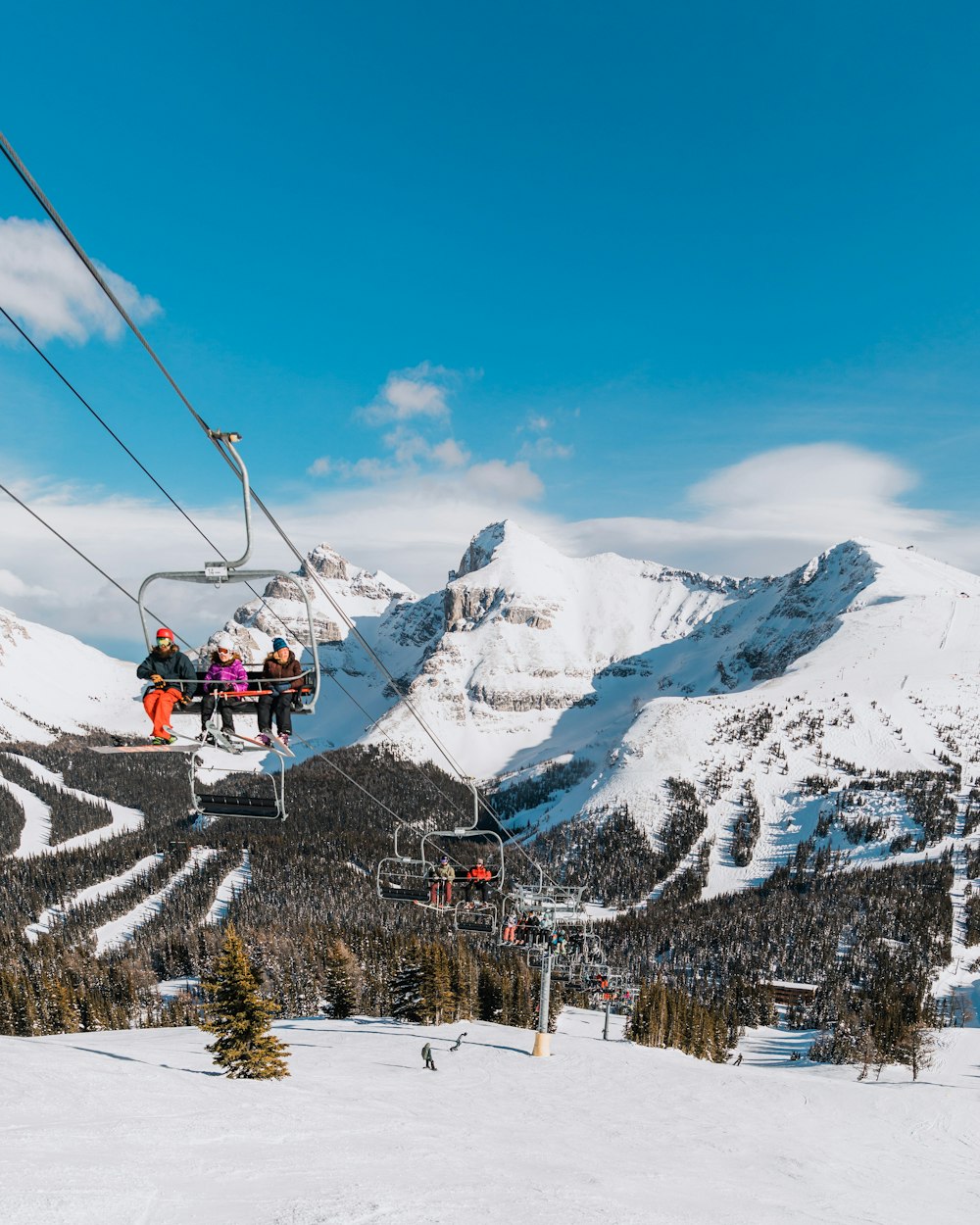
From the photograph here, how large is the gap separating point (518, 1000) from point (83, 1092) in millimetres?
54322

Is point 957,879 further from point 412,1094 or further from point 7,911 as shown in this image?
point 7,911

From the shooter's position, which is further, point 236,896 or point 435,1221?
point 236,896

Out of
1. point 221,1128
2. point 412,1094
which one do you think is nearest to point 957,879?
point 412,1094

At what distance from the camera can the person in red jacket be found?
105 feet

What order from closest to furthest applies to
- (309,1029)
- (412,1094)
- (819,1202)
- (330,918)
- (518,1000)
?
(819,1202) → (412,1094) → (309,1029) → (518,1000) → (330,918)

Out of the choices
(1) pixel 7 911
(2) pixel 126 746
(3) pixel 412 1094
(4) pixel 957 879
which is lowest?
(1) pixel 7 911

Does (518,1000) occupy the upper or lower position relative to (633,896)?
upper

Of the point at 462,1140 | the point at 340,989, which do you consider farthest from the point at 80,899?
the point at 462,1140

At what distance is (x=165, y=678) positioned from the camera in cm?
1614

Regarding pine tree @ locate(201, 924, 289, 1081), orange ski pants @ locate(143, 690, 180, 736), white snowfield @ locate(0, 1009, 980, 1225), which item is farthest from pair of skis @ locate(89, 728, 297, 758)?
pine tree @ locate(201, 924, 289, 1081)

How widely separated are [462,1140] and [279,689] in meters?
18.6

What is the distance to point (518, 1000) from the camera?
73.9 meters

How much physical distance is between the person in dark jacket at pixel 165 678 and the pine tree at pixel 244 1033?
82.6 feet

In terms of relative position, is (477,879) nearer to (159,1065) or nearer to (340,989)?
(159,1065)
